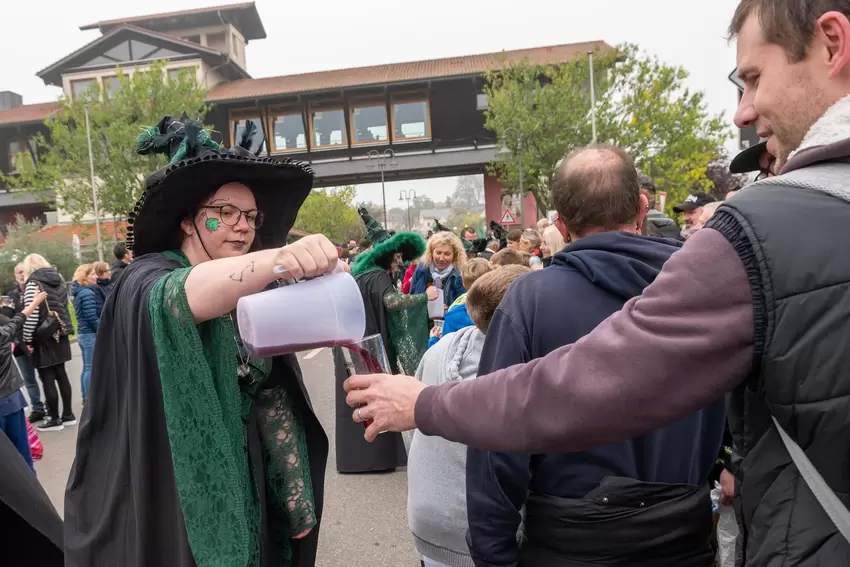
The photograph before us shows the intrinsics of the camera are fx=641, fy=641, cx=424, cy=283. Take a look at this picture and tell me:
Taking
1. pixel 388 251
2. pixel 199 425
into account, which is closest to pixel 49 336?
pixel 388 251

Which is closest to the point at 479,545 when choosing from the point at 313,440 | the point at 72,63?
the point at 313,440

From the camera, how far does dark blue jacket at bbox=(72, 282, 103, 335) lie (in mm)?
7633

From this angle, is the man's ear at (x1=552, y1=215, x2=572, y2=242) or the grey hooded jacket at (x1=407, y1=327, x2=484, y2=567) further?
the grey hooded jacket at (x1=407, y1=327, x2=484, y2=567)

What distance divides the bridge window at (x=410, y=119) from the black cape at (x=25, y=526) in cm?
3257

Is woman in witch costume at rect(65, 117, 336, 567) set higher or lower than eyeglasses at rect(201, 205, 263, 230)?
lower

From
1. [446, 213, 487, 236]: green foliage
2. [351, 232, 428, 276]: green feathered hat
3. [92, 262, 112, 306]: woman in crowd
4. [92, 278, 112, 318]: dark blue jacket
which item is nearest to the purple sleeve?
[351, 232, 428, 276]: green feathered hat

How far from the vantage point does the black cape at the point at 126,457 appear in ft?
5.17

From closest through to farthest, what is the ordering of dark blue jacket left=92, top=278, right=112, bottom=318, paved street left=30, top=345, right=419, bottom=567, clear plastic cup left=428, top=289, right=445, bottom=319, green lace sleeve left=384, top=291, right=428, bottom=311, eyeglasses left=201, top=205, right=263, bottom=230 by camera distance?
1. eyeglasses left=201, top=205, right=263, bottom=230
2. paved street left=30, top=345, right=419, bottom=567
3. green lace sleeve left=384, top=291, right=428, bottom=311
4. clear plastic cup left=428, top=289, right=445, bottom=319
5. dark blue jacket left=92, top=278, right=112, bottom=318

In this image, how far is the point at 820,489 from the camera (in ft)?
2.85

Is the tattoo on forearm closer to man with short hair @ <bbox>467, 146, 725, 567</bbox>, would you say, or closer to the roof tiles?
man with short hair @ <bbox>467, 146, 725, 567</bbox>

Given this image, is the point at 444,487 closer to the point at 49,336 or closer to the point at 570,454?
the point at 570,454

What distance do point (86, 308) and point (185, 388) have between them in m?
6.98

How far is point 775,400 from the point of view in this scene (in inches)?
35.1

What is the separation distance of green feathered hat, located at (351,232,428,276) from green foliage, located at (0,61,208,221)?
22.5m
